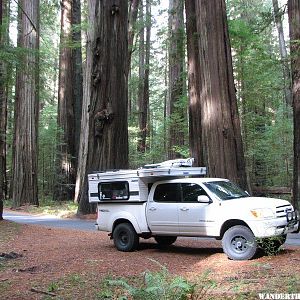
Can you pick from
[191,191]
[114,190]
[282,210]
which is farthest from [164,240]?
[282,210]

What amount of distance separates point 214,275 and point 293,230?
2.95 metres

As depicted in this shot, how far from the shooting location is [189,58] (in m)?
19.8

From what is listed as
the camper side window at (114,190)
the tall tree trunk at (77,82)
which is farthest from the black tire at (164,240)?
the tall tree trunk at (77,82)

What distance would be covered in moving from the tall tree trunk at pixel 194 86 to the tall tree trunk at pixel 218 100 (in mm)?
3946

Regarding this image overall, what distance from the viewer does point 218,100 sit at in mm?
14672

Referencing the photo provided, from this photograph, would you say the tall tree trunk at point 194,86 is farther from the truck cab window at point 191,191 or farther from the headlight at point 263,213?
the headlight at point 263,213

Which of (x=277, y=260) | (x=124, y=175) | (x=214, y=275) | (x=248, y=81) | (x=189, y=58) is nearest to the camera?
(x=214, y=275)

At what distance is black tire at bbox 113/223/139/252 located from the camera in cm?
1184

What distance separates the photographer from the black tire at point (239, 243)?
9773 millimetres

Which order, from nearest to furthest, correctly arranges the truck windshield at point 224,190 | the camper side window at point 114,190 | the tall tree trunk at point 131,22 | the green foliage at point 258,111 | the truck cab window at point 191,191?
the truck windshield at point 224,190 → the truck cab window at point 191,191 → the camper side window at point 114,190 → the green foliage at point 258,111 → the tall tree trunk at point 131,22

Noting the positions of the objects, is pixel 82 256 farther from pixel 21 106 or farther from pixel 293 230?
pixel 21 106

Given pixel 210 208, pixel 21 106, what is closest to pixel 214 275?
pixel 210 208

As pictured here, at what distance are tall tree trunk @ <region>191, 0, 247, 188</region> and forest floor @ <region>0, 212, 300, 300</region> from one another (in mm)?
2523

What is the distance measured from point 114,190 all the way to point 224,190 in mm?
2952
